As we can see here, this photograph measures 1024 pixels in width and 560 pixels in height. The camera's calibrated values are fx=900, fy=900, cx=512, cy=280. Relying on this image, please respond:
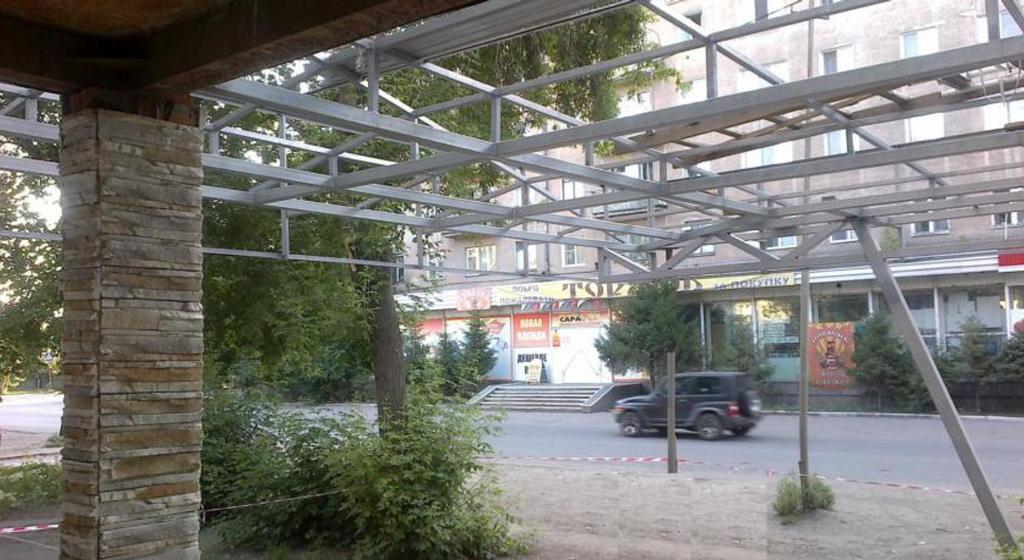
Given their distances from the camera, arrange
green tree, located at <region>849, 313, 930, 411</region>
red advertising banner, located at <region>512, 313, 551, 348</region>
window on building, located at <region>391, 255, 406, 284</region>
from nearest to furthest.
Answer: window on building, located at <region>391, 255, 406, 284</region> → green tree, located at <region>849, 313, 930, 411</region> → red advertising banner, located at <region>512, 313, 551, 348</region>

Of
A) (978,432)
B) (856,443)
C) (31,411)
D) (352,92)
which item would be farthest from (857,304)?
(31,411)

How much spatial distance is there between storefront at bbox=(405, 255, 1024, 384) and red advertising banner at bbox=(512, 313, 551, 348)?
0.15 ft

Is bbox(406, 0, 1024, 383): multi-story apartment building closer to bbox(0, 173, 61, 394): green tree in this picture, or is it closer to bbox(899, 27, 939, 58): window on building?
bbox(899, 27, 939, 58): window on building

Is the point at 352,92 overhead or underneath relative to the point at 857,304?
overhead

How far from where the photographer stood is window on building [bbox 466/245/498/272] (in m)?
39.1

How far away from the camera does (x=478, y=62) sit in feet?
33.4

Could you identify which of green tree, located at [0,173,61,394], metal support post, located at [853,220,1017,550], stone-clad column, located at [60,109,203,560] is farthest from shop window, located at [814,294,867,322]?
stone-clad column, located at [60,109,203,560]

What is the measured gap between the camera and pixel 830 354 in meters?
30.0

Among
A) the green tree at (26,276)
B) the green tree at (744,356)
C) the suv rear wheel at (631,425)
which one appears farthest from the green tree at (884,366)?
the green tree at (26,276)

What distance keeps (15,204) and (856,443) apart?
17224 mm

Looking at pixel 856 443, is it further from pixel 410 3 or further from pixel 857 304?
pixel 410 3

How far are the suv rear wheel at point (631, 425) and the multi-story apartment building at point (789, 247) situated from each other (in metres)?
4.66

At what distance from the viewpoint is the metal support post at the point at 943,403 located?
7.81 m

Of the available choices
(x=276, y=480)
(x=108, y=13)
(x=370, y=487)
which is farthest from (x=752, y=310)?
(x=108, y=13)
